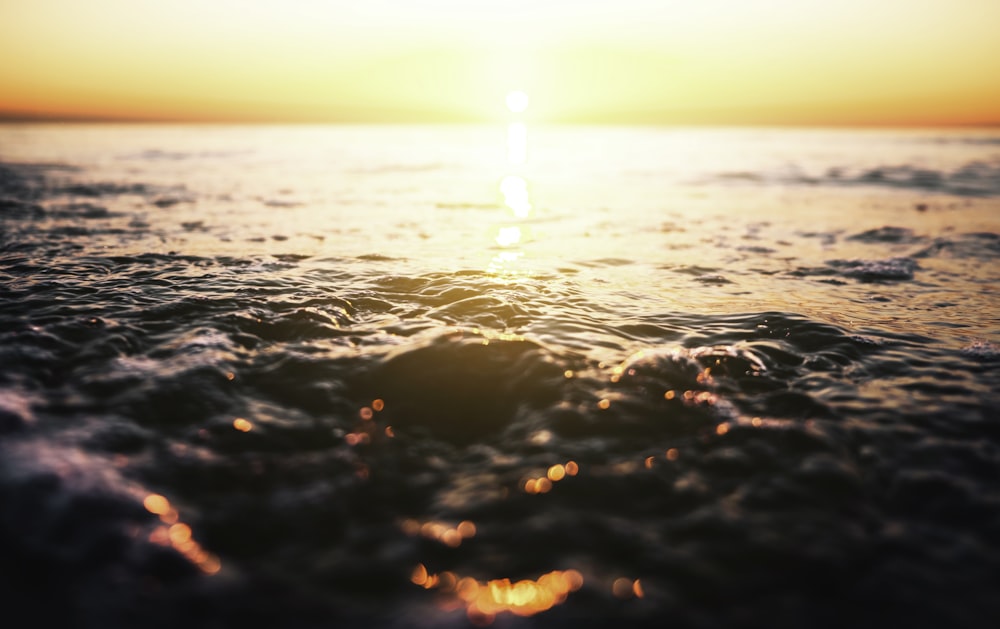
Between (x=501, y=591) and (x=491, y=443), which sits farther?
(x=491, y=443)

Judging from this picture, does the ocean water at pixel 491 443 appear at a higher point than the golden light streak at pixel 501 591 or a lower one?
higher

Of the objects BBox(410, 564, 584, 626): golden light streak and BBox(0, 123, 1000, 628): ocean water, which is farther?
BBox(0, 123, 1000, 628): ocean water

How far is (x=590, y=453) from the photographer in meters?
4.74

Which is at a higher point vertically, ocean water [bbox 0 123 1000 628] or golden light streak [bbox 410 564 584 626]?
ocean water [bbox 0 123 1000 628]

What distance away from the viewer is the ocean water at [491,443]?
3.37 metres

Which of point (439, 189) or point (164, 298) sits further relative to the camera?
point (439, 189)

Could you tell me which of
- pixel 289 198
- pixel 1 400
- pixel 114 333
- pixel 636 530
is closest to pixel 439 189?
pixel 289 198

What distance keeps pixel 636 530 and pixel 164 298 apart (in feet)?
25.3

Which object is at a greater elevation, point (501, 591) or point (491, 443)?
point (491, 443)

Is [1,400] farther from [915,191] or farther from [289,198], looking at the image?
[915,191]

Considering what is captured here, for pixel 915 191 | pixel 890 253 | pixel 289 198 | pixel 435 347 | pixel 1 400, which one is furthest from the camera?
pixel 915 191

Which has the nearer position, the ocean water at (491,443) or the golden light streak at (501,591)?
the golden light streak at (501,591)

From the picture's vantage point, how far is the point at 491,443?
16.0 feet

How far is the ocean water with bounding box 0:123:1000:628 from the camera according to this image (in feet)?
11.1
